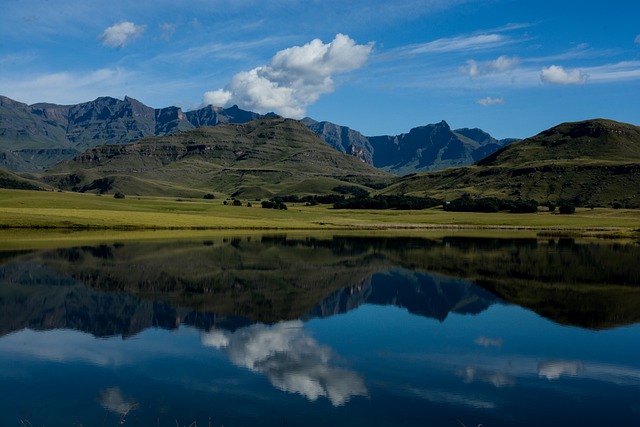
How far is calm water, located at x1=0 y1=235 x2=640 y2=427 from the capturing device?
2291 centimetres

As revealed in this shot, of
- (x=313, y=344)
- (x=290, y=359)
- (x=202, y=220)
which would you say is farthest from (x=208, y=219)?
(x=290, y=359)

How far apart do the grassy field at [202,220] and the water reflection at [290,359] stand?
80.9 m

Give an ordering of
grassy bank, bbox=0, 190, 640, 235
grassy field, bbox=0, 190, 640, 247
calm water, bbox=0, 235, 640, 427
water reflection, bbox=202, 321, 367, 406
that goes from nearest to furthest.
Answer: calm water, bbox=0, 235, 640, 427 → water reflection, bbox=202, 321, 367, 406 → grassy field, bbox=0, 190, 640, 247 → grassy bank, bbox=0, 190, 640, 235

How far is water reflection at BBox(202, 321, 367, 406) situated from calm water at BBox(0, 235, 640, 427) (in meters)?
0.15

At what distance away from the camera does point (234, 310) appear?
42.7 meters

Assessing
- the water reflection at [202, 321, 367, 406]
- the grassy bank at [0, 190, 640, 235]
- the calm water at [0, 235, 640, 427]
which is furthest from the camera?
the grassy bank at [0, 190, 640, 235]

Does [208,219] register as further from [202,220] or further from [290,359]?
[290,359]

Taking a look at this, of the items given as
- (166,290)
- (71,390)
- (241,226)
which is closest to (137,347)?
(71,390)

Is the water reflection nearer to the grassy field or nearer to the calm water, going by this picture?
the calm water

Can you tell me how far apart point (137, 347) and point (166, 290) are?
1896cm

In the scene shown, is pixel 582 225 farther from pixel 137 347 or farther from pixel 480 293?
pixel 137 347

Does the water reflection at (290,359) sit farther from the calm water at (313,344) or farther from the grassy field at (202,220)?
the grassy field at (202,220)

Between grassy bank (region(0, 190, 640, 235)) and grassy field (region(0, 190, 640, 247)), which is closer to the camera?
grassy field (region(0, 190, 640, 247))

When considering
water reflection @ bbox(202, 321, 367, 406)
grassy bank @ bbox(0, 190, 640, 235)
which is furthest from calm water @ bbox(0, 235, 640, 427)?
grassy bank @ bbox(0, 190, 640, 235)
